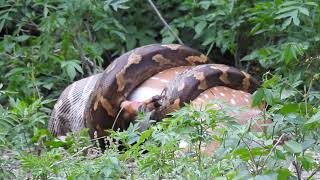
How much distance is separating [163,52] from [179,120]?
98.2 inches

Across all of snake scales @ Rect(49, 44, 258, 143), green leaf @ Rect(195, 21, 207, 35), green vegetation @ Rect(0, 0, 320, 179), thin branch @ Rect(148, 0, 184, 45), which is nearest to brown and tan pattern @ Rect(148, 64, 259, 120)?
snake scales @ Rect(49, 44, 258, 143)

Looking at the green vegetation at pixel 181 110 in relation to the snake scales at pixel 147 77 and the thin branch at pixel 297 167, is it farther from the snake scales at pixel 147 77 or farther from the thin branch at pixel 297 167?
the snake scales at pixel 147 77

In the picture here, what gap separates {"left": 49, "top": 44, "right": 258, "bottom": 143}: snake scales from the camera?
5.63 m

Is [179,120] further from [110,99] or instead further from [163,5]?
[163,5]

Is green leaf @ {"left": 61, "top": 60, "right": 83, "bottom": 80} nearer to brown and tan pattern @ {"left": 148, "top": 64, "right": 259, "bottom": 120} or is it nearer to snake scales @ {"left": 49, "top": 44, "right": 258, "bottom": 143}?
snake scales @ {"left": 49, "top": 44, "right": 258, "bottom": 143}

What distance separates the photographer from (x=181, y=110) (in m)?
3.64

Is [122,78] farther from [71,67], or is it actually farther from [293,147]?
[293,147]

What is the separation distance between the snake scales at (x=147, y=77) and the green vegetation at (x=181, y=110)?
31 centimetres

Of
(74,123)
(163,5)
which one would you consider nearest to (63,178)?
(74,123)

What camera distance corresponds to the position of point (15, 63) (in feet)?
23.4

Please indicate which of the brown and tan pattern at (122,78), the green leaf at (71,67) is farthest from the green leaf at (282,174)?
the green leaf at (71,67)

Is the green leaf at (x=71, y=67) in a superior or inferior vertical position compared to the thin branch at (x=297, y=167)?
inferior

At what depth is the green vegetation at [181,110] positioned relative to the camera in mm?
3285

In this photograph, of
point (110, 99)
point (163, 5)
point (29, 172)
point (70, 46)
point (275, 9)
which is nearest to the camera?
point (29, 172)
